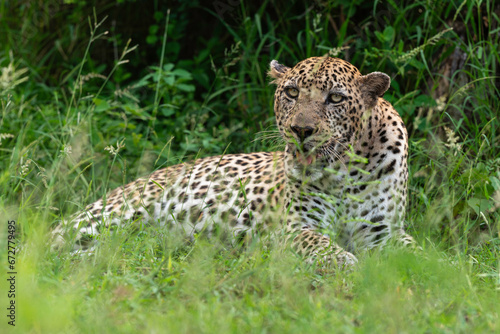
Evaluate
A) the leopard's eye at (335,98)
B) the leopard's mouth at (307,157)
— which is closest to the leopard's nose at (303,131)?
the leopard's mouth at (307,157)

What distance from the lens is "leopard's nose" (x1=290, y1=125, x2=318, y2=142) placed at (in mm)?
4457

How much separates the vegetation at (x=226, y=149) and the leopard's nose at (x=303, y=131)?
59 cm

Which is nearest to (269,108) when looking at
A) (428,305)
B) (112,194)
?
(112,194)

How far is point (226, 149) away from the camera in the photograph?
15.9 feet

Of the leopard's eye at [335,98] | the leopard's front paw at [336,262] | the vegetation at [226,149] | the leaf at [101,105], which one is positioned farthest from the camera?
the leaf at [101,105]

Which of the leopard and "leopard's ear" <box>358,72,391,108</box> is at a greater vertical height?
"leopard's ear" <box>358,72,391,108</box>

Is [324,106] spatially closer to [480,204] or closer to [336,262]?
[336,262]

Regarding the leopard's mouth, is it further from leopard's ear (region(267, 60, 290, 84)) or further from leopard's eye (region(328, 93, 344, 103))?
leopard's ear (region(267, 60, 290, 84))

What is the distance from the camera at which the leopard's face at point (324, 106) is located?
454cm

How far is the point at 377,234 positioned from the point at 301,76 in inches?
52.8

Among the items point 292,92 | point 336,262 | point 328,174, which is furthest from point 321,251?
point 292,92

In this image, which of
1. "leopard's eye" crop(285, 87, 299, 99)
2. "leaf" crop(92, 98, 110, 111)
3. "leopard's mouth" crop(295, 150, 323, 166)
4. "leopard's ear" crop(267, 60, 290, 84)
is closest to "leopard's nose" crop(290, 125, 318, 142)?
"leopard's mouth" crop(295, 150, 323, 166)

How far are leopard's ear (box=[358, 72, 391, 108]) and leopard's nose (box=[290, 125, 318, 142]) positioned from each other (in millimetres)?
646

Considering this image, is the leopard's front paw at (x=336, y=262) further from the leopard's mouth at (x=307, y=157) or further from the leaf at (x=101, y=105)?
the leaf at (x=101, y=105)
